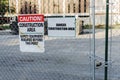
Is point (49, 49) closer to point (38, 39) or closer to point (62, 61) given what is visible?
point (62, 61)

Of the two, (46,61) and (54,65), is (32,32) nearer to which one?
(54,65)

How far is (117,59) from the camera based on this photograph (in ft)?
38.9

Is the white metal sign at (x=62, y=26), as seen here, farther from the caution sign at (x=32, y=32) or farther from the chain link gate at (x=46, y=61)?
the chain link gate at (x=46, y=61)

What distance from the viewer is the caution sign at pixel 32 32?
6.30m

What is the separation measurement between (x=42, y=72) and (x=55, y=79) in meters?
0.97

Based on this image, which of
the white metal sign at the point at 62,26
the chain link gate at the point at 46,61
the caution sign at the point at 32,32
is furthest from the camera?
the chain link gate at the point at 46,61

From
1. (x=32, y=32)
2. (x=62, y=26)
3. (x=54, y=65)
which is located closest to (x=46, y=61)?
(x=54, y=65)

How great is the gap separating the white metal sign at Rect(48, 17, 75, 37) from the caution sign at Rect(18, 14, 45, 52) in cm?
19

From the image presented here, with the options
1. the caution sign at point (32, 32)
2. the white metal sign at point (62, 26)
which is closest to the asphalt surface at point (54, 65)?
the white metal sign at point (62, 26)

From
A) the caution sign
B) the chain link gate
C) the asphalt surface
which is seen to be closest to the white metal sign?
the caution sign

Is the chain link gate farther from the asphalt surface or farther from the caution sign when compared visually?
the caution sign

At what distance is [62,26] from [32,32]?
60cm

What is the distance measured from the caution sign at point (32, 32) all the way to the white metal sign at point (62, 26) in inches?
7.5

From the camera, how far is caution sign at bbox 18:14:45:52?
6.30 metres
